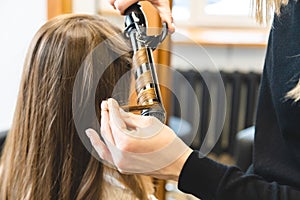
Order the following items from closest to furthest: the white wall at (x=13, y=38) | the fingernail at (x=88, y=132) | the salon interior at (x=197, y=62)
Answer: the fingernail at (x=88, y=132), the salon interior at (x=197, y=62), the white wall at (x=13, y=38)

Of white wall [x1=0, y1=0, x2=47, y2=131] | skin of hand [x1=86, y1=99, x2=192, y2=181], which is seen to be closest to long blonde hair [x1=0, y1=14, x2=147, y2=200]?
skin of hand [x1=86, y1=99, x2=192, y2=181]

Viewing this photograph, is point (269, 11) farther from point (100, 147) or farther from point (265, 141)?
point (100, 147)

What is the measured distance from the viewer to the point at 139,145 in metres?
0.59

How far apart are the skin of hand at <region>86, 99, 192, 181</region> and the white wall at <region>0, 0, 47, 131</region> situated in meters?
0.62

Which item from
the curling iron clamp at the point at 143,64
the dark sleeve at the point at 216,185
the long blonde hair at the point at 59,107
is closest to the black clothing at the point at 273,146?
the dark sleeve at the point at 216,185

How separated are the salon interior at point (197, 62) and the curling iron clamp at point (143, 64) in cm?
3

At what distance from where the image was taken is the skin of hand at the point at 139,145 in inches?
23.0

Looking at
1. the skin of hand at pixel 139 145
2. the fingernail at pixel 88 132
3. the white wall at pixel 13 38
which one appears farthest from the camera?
the white wall at pixel 13 38

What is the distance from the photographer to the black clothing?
66cm

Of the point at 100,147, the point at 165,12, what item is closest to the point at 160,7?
the point at 165,12

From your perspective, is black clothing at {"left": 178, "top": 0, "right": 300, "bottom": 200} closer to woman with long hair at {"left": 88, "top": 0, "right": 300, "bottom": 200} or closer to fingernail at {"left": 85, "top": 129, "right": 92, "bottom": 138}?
woman with long hair at {"left": 88, "top": 0, "right": 300, "bottom": 200}

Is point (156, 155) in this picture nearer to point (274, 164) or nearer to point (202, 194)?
point (202, 194)

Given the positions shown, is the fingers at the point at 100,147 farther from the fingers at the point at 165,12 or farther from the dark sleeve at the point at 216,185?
the fingers at the point at 165,12

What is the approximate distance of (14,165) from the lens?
33.4 inches
